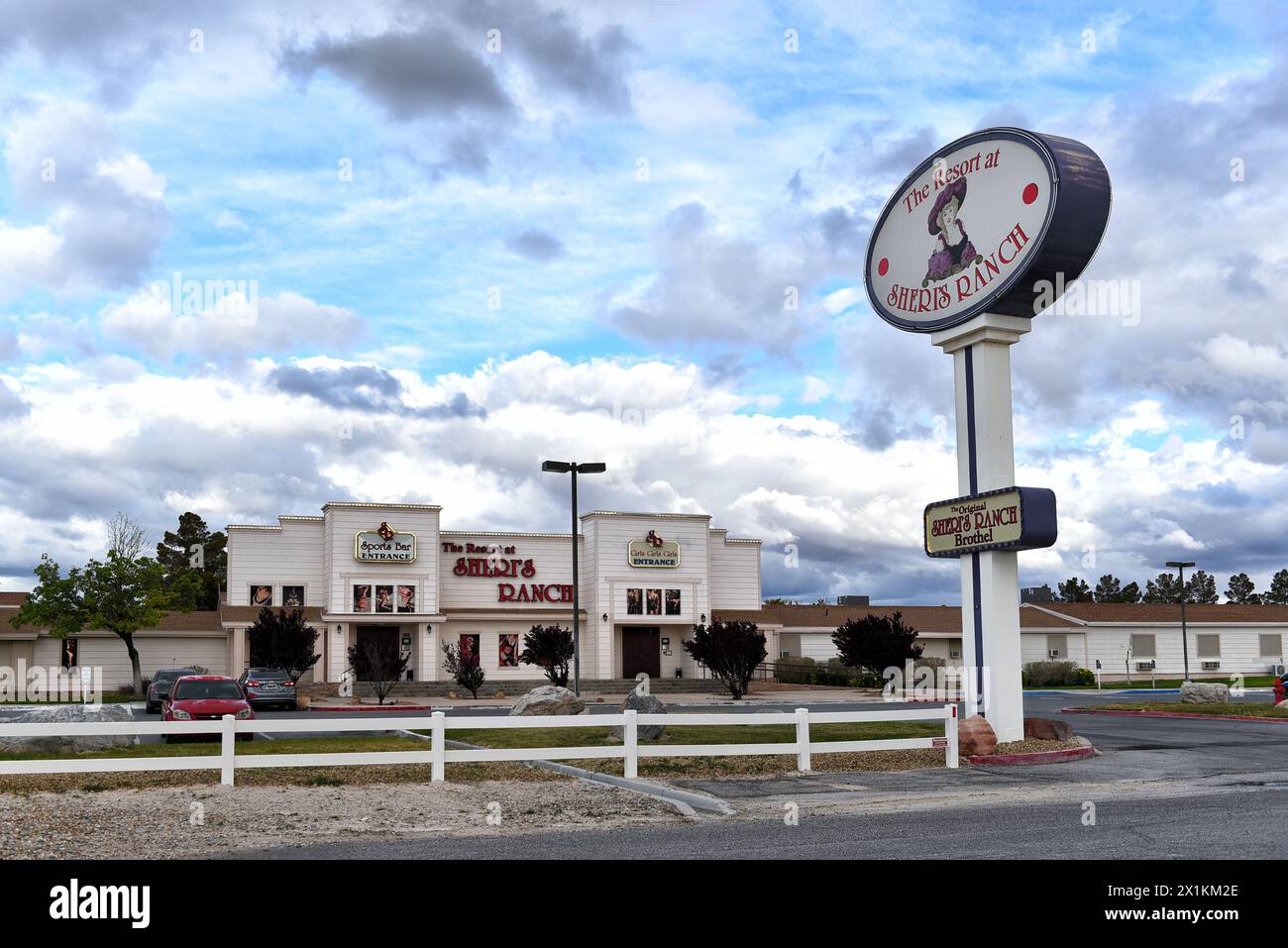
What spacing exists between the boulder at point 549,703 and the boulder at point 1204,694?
20.0 m

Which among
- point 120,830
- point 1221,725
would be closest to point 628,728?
point 120,830

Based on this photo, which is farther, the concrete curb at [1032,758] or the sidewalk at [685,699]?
the sidewalk at [685,699]

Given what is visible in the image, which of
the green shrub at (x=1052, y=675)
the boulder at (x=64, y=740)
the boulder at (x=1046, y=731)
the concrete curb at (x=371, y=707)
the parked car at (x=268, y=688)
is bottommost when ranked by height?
the green shrub at (x=1052, y=675)

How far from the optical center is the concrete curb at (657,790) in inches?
554

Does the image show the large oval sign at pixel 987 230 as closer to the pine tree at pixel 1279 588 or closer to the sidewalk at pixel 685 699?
the sidewalk at pixel 685 699

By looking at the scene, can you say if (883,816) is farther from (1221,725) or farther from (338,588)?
(338,588)

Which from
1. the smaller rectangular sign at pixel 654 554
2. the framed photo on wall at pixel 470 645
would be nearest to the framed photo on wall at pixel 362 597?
the framed photo on wall at pixel 470 645

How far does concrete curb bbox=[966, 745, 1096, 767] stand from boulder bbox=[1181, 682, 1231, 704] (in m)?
17.1

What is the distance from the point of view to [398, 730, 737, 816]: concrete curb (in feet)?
46.2

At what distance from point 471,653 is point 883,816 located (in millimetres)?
42842

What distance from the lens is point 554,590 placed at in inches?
2249

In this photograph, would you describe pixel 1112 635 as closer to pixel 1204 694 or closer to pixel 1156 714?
pixel 1204 694

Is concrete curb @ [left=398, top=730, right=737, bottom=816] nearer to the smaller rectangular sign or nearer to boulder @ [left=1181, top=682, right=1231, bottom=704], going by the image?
boulder @ [left=1181, top=682, right=1231, bottom=704]

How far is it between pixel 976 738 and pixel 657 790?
7521 millimetres
